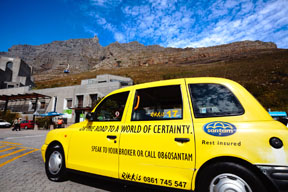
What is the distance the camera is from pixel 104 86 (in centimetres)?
3384

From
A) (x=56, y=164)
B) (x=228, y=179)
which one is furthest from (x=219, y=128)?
(x=56, y=164)

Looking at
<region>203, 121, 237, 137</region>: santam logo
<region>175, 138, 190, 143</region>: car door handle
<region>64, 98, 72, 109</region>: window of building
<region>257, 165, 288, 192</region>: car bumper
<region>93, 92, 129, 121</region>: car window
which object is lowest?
<region>257, 165, 288, 192</region>: car bumper

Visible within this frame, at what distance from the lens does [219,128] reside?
6.49ft

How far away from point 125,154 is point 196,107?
1.34 meters

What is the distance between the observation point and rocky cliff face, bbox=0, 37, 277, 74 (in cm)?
10568

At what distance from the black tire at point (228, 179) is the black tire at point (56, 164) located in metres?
2.83

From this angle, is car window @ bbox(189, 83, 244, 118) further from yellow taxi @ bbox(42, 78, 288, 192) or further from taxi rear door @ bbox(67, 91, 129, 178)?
taxi rear door @ bbox(67, 91, 129, 178)

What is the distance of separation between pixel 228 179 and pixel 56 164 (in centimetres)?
336

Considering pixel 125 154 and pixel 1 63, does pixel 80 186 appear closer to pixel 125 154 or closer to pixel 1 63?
pixel 125 154

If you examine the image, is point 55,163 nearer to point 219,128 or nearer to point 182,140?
point 182,140

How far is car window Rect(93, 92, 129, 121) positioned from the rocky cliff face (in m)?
103

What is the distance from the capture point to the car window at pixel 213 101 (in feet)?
6.86

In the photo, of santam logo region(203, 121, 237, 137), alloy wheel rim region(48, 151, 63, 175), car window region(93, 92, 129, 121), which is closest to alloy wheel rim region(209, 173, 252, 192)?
santam logo region(203, 121, 237, 137)

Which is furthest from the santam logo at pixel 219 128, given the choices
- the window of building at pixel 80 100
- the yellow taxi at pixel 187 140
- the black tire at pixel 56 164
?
the window of building at pixel 80 100
